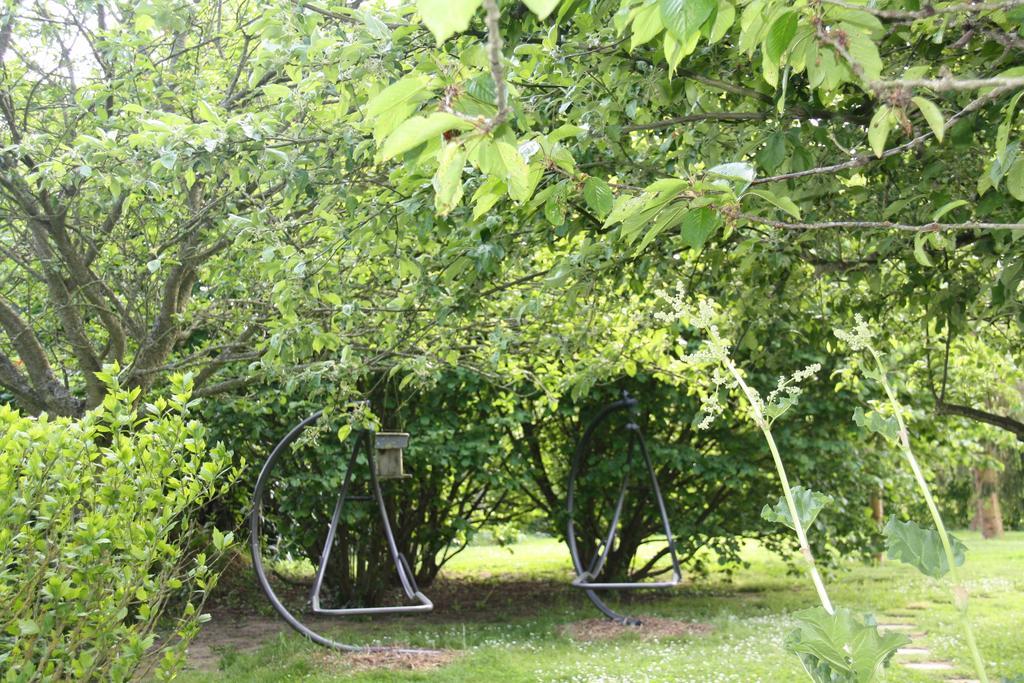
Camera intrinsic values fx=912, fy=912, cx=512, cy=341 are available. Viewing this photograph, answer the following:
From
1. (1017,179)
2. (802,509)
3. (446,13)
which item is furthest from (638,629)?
(446,13)

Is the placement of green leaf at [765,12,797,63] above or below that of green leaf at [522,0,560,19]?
above

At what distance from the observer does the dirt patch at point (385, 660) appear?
6238 mm

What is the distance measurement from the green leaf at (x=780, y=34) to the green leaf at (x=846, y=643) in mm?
851

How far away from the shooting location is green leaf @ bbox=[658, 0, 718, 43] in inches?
45.2

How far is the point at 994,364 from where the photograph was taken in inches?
329

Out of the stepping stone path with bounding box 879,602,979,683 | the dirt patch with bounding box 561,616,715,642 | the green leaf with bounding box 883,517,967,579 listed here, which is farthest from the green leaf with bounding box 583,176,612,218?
the dirt patch with bounding box 561,616,715,642

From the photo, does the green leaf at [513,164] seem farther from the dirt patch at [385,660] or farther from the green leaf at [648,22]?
the dirt patch at [385,660]

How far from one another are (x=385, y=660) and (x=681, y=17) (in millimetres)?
6033

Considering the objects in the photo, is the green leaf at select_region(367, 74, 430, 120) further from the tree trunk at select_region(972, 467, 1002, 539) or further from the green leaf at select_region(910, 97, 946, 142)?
the tree trunk at select_region(972, 467, 1002, 539)

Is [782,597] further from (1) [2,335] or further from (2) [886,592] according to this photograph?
(1) [2,335]

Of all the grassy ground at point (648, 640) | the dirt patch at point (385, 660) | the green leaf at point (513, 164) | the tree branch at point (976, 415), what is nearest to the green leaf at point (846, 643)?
the green leaf at point (513, 164)

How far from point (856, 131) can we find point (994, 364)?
616 cm

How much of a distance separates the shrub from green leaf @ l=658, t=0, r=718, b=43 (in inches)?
91.8

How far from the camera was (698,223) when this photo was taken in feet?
5.04
